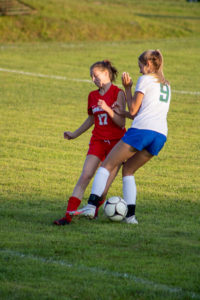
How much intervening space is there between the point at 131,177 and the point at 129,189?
0.13 metres

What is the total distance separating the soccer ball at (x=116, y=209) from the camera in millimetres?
7109

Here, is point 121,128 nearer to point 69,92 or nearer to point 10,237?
point 10,237

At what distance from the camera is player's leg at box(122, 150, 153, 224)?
6996 millimetres

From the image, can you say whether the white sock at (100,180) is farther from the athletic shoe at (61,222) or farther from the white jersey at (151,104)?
the white jersey at (151,104)

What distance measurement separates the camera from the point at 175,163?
37.7 feet

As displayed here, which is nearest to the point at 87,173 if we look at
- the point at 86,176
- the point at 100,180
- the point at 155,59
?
the point at 86,176

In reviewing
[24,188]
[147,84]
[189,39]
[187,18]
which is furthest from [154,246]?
[187,18]

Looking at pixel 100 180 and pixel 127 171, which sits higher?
pixel 127 171

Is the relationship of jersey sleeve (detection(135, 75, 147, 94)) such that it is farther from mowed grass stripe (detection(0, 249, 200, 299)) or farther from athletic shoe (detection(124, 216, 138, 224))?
mowed grass stripe (detection(0, 249, 200, 299))

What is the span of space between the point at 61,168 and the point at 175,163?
2.04 m

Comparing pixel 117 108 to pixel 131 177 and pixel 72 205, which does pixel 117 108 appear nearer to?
pixel 131 177

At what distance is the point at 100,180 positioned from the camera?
7090 mm

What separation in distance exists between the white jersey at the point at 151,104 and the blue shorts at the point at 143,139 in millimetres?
42

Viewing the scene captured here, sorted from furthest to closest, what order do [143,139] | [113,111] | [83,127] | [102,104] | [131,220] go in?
[83,127]
[131,220]
[113,111]
[102,104]
[143,139]
